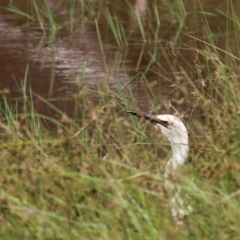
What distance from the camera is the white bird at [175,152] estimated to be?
304 cm

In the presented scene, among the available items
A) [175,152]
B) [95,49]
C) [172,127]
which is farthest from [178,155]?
[95,49]

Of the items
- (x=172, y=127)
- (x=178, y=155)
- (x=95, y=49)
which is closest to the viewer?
(x=178, y=155)

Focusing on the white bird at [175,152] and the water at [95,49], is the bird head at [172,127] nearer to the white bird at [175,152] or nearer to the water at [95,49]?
the white bird at [175,152]

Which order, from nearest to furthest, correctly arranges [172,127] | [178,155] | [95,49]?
[178,155] → [172,127] → [95,49]

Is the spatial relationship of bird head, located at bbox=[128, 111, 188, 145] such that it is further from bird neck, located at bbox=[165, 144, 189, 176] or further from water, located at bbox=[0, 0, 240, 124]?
water, located at bbox=[0, 0, 240, 124]

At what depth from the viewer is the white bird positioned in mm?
3041

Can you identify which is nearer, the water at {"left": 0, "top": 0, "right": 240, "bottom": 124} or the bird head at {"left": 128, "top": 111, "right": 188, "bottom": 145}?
the bird head at {"left": 128, "top": 111, "right": 188, "bottom": 145}

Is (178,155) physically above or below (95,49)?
above

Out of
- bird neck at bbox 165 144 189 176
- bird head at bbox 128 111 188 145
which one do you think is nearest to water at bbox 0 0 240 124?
bird head at bbox 128 111 188 145

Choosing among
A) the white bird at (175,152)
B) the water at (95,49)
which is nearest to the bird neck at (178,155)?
the white bird at (175,152)

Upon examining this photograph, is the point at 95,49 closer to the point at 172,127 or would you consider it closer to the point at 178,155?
the point at 172,127

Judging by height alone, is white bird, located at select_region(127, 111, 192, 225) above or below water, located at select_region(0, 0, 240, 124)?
above

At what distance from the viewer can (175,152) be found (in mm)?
3879

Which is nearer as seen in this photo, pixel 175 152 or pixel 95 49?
pixel 175 152
